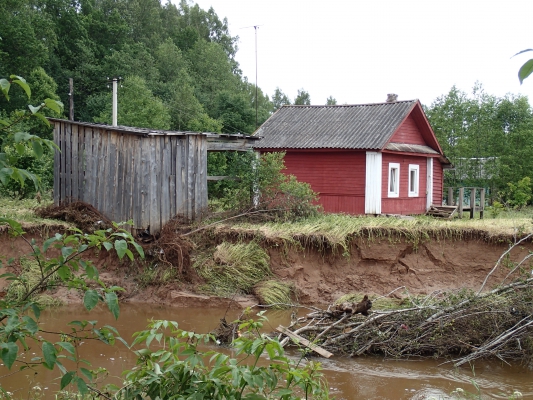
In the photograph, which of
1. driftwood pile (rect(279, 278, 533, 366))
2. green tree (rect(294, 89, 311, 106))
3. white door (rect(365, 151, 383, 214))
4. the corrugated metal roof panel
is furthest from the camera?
green tree (rect(294, 89, 311, 106))

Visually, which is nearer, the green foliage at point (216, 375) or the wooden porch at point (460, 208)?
the green foliage at point (216, 375)

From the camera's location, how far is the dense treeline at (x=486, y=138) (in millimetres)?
28016

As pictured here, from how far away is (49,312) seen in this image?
39.2 feet

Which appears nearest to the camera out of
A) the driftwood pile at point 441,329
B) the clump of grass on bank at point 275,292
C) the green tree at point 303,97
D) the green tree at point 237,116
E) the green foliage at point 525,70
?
the green foliage at point 525,70

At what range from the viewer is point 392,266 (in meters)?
14.1

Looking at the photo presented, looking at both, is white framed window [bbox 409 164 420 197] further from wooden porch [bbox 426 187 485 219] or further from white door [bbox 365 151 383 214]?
white door [bbox 365 151 383 214]

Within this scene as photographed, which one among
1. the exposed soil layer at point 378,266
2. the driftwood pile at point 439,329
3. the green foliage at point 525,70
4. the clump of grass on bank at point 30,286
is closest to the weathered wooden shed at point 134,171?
the exposed soil layer at point 378,266

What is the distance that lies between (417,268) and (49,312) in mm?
8790

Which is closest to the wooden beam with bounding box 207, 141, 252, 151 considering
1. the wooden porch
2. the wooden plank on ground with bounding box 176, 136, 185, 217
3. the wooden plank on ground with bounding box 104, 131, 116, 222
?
the wooden plank on ground with bounding box 176, 136, 185, 217

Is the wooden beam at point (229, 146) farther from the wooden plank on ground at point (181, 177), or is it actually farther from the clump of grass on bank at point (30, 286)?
the clump of grass on bank at point (30, 286)

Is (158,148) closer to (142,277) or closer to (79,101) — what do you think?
(142,277)

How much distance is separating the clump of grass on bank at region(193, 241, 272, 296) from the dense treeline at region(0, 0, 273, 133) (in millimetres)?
17356

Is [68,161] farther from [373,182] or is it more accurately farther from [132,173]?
[373,182]

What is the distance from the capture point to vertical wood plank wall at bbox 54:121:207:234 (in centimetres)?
1404
